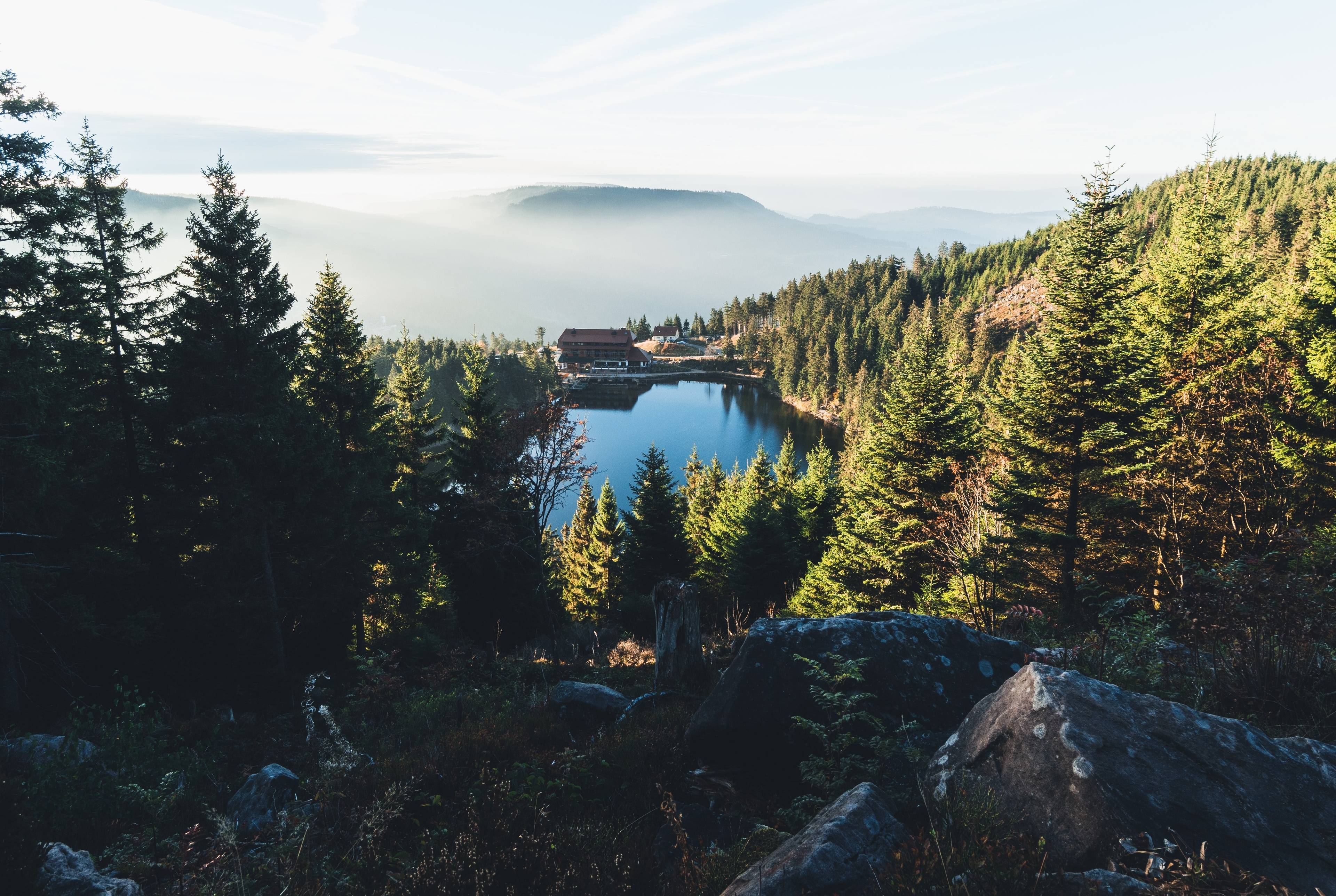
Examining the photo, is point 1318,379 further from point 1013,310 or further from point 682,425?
point 1013,310

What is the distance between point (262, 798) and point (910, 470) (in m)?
16.8

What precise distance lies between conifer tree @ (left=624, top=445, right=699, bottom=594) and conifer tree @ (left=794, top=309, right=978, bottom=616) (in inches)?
399

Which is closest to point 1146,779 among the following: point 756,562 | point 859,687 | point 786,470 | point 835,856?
point 835,856

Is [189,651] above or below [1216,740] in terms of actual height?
below

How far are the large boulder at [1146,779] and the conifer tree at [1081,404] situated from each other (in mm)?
11735

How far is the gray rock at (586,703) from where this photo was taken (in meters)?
7.64

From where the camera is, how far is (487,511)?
19656 mm

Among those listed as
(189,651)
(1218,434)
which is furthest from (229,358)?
(1218,434)

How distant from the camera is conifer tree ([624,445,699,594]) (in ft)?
88.8

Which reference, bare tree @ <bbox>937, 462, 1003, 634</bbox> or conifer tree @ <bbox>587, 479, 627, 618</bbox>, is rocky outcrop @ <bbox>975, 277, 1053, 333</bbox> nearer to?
conifer tree @ <bbox>587, 479, 627, 618</bbox>

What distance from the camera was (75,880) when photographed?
3742 mm

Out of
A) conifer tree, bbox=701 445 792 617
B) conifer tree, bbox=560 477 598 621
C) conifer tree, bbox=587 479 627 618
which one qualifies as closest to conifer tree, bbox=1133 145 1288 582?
conifer tree, bbox=701 445 792 617

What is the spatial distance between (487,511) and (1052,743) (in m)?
18.2

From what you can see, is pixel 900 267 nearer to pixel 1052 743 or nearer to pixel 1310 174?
pixel 1310 174
